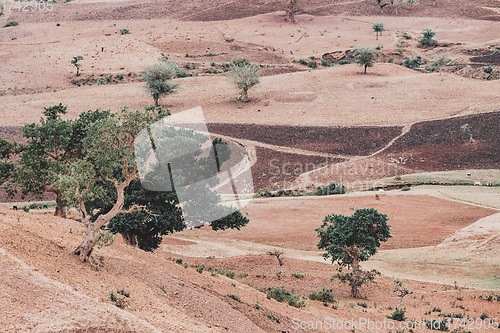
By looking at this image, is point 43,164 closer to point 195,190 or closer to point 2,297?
point 195,190

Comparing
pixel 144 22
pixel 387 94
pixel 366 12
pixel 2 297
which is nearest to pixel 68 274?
pixel 2 297

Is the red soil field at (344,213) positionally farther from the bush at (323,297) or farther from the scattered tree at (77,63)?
the scattered tree at (77,63)

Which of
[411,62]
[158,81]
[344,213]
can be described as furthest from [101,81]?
[411,62]

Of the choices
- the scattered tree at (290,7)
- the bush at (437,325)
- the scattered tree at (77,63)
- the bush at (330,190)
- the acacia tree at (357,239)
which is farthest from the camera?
the scattered tree at (290,7)

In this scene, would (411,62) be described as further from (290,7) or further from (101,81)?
(101,81)

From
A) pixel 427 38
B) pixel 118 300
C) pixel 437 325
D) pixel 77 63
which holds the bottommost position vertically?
pixel 437 325
